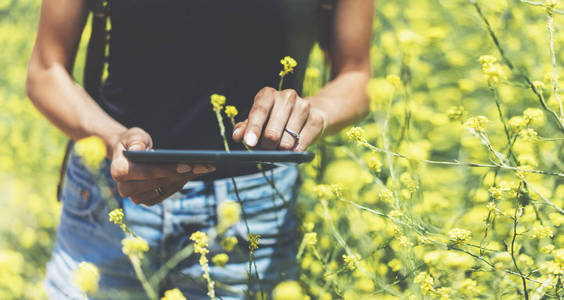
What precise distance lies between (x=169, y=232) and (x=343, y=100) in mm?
366

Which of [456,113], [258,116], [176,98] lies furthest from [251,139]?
[456,113]

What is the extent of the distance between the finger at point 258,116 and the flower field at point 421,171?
7 centimetres

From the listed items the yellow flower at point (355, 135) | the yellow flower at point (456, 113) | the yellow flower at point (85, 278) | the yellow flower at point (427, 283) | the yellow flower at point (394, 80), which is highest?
the yellow flower at point (394, 80)

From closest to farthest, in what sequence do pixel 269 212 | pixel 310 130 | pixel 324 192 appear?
1. pixel 310 130
2. pixel 324 192
3. pixel 269 212

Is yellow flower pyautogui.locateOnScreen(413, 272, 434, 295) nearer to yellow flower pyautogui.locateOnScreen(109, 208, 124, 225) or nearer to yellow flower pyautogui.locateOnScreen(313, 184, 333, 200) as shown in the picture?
yellow flower pyautogui.locateOnScreen(313, 184, 333, 200)

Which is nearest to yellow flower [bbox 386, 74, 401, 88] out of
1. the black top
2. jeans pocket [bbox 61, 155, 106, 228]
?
the black top

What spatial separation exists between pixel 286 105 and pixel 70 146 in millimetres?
528

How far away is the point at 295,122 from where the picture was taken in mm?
523

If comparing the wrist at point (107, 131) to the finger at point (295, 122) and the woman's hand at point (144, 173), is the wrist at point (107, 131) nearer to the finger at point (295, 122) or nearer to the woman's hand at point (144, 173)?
the woman's hand at point (144, 173)

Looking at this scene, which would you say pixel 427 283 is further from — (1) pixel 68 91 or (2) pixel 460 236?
(1) pixel 68 91

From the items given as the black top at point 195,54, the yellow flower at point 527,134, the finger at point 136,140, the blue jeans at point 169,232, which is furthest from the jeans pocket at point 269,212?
the yellow flower at point 527,134

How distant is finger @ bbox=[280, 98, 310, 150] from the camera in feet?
1.68

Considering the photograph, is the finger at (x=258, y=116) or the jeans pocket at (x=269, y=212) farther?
the jeans pocket at (x=269, y=212)

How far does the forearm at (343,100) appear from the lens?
2.23 feet
